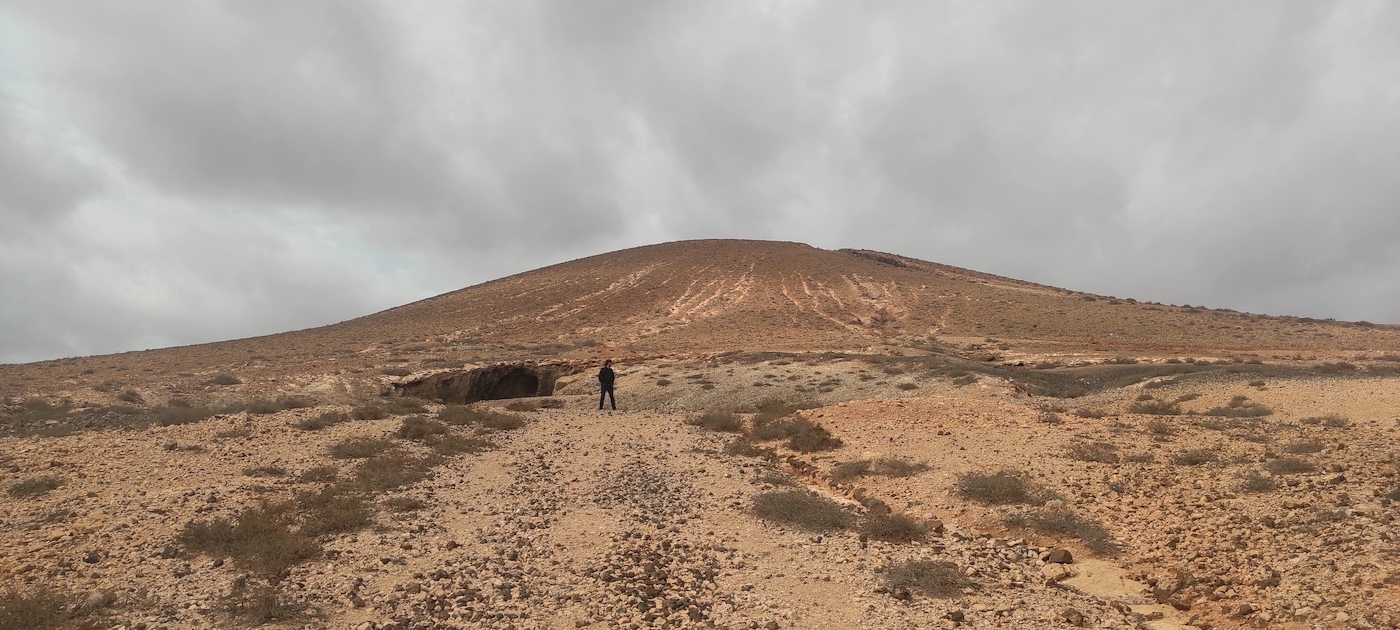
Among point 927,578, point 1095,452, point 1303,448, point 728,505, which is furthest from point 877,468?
point 1303,448

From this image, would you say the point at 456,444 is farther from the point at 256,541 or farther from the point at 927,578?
the point at 927,578

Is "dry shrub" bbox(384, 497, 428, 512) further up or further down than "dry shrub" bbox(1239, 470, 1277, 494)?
further up

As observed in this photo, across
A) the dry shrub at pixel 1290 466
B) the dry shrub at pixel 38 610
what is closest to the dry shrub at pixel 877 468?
the dry shrub at pixel 1290 466

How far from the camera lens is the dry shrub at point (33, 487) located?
35.3ft

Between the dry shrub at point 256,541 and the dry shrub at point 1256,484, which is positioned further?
the dry shrub at point 1256,484

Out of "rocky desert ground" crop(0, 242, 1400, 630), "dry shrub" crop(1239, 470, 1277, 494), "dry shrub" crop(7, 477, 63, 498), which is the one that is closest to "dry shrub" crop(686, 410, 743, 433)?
"rocky desert ground" crop(0, 242, 1400, 630)

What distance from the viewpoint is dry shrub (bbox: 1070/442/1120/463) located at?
43.7ft

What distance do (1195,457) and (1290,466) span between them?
171 centimetres

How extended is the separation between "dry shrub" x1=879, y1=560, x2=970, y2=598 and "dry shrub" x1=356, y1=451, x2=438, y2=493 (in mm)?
9348

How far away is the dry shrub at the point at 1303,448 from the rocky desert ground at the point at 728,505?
0.05 meters

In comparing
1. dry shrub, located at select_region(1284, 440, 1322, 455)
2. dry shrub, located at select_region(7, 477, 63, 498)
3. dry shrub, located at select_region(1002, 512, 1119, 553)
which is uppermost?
dry shrub, located at select_region(7, 477, 63, 498)

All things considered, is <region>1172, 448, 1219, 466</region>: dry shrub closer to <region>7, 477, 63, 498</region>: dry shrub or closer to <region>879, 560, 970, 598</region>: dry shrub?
<region>879, 560, 970, 598</region>: dry shrub

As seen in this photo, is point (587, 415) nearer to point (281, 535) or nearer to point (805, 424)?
point (805, 424)

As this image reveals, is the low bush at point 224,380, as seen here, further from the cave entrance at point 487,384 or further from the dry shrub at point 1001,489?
the dry shrub at point 1001,489
